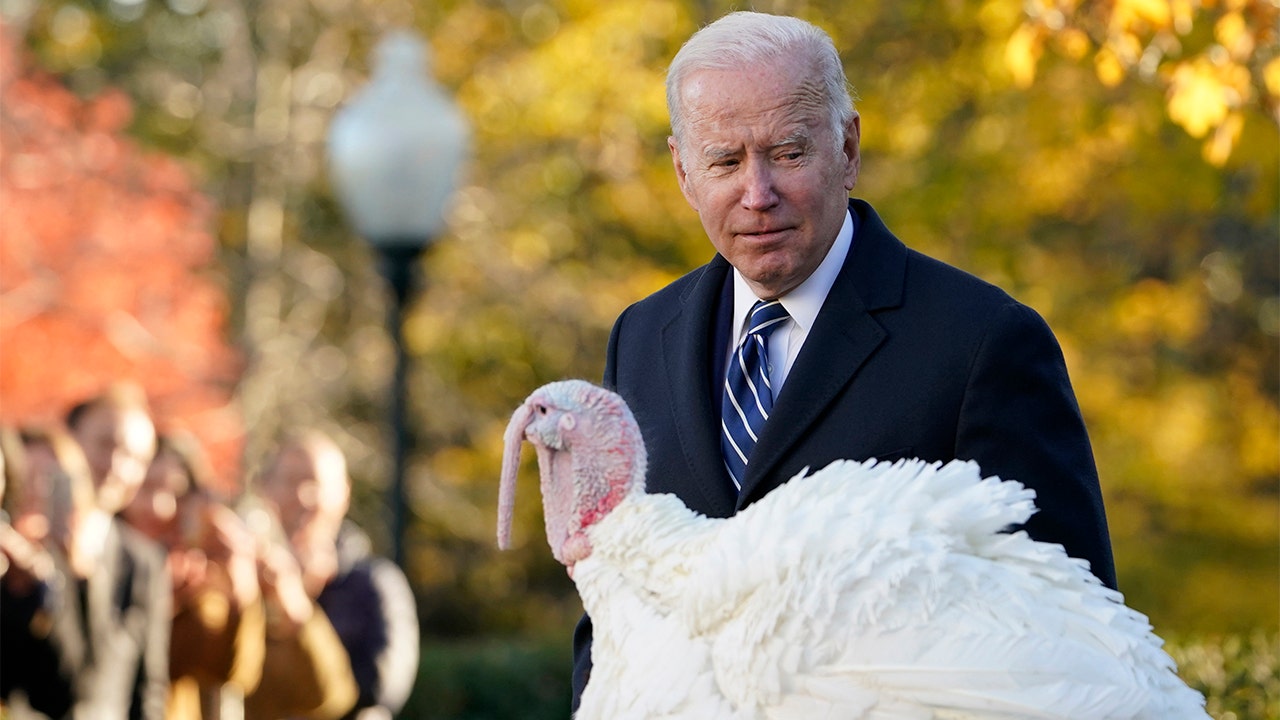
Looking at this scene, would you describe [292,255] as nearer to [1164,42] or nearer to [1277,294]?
[1277,294]

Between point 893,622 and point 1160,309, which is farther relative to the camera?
point 1160,309

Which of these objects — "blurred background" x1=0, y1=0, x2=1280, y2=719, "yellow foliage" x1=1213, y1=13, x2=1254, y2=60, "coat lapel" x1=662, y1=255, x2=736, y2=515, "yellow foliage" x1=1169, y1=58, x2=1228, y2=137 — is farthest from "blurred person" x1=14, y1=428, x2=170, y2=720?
"yellow foliage" x1=1213, y1=13, x2=1254, y2=60

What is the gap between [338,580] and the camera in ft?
21.8

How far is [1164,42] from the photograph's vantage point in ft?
20.4

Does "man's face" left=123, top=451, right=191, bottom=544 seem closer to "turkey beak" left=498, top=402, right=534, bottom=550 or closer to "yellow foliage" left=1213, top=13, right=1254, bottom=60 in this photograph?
"turkey beak" left=498, top=402, right=534, bottom=550

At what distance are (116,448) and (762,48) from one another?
13.8 ft

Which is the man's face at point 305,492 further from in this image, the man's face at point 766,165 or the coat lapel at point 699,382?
the man's face at point 766,165

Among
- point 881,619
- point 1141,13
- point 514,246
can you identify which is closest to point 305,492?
point 1141,13

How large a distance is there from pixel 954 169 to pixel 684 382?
6.54m

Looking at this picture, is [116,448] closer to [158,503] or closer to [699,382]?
[158,503]

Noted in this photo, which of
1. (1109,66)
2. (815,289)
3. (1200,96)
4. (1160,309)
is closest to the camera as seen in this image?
(815,289)

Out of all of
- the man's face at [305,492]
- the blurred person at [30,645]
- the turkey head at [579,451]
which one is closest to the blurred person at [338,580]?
the man's face at [305,492]

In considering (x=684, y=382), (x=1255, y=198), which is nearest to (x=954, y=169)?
(x=1255, y=198)

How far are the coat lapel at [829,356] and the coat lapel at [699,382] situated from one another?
116 mm
